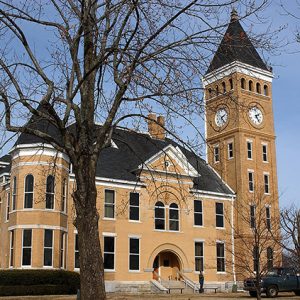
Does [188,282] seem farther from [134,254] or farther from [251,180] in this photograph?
[251,180]

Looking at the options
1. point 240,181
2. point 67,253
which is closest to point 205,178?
point 240,181

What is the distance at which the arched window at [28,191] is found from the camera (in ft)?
116

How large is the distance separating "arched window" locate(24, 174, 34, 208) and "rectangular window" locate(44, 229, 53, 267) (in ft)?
6.94

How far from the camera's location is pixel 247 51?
11.7m

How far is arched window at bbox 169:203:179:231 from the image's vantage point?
42.5 meters

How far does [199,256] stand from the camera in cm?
4362

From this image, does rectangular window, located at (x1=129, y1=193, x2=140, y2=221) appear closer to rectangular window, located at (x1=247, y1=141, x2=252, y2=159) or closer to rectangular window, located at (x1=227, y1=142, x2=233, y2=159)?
rectangular window, located at (x1=227, y1=142, x2=233, y2=159)

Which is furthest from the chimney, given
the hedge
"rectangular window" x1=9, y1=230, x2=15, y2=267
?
"rectangular window" x1=9, y1=230, x2=15, y2=267

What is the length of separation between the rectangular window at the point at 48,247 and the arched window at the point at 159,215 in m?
9.53

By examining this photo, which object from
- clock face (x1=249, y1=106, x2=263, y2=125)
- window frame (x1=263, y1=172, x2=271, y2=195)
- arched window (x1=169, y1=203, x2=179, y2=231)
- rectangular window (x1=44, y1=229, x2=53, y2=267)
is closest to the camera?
rectangular window (x1=44, y1=229, x2=53, y2=267)

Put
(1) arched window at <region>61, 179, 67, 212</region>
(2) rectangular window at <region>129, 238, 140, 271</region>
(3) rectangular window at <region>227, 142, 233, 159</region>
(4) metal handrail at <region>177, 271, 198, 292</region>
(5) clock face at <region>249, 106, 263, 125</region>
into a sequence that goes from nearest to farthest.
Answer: (1) arched window at <region>61, 179, 67, 212</region>, (2) rectangular window at <region>129, 238, 140, 271</region>, (4) metal handrail at <region>177, 271, 198, 292</region>, (3) rectangular window at <region>227, 142, 233, 159</region>, (5) clock face at <region>249, 106, 263, 125</region>

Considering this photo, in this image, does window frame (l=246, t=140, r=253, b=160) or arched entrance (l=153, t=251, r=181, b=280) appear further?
window frame (l=246, t=140, r=253, b=160)

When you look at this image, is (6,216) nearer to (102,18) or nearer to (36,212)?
(36,212)

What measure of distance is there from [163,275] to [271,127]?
18833 mm
